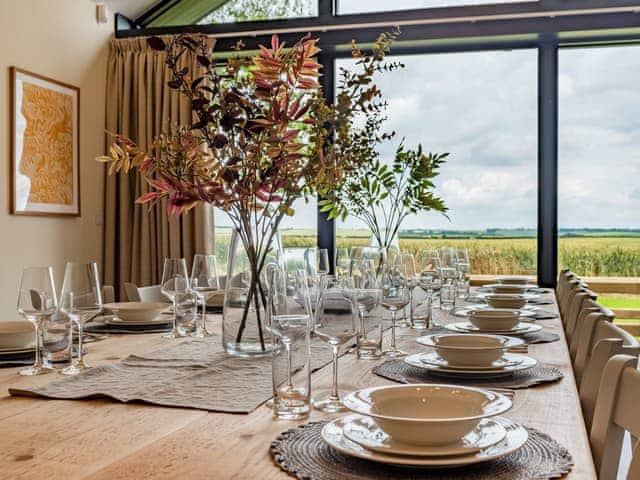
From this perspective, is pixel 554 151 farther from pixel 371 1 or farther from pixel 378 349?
pixel 378 349

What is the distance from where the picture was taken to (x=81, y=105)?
5.34 metres

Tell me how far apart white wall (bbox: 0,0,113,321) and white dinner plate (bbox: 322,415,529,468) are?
394 cm

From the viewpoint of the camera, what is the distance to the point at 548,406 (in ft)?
4.21

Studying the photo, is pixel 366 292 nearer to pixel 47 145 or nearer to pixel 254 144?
pixel 254 144

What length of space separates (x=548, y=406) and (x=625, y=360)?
152 mm

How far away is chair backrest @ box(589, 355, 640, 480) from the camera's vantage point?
117 cm

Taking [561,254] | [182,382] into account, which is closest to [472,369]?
[182,382]

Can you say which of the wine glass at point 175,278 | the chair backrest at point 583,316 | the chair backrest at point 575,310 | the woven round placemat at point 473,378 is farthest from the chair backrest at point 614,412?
the chair backrest at point 575,310

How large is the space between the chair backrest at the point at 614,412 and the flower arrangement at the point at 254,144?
74 cm

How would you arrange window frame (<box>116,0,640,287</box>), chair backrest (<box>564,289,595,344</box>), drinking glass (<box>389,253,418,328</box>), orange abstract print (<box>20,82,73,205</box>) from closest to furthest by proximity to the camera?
drinking glass (<box>389,253,418,328</box>) < chair backrest (<box>564,289,595,344</box>) < orange abstract print (<box>20,82,73,205</box>) < window frame (<box>116,0,640,287</box>)

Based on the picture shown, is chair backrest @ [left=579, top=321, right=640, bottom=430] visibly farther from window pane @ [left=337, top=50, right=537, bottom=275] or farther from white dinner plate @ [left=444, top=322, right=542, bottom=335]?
window pane @ [left=337, top=50, right=537, bottom=275]

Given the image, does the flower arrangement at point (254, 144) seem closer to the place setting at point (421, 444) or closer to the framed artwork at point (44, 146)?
the place setting at point (421, 444)

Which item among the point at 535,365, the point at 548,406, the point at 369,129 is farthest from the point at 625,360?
the point at 369,129

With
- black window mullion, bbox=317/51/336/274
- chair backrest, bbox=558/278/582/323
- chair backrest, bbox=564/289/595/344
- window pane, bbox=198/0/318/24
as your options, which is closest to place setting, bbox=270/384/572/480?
chair backrest, bbox=564/289/595/344
